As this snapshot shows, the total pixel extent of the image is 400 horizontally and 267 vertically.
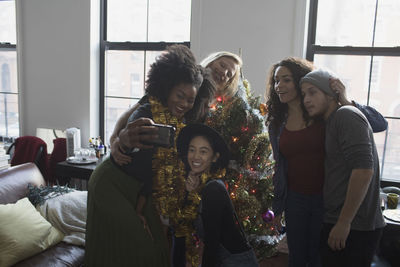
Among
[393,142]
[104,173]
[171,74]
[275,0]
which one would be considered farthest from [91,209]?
[393,142]

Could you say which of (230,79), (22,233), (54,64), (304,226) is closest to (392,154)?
(304,226)

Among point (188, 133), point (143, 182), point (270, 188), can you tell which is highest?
point (188, 133)

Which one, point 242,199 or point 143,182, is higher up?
point 143,182

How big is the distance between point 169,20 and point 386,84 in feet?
6.77

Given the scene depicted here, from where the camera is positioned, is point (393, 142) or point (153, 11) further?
point (153, 11)

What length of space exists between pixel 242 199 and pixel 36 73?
308 cm

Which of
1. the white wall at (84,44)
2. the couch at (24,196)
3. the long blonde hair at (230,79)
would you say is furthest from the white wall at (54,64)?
the long blonde hair at (230,79)

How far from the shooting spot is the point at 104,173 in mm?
1328

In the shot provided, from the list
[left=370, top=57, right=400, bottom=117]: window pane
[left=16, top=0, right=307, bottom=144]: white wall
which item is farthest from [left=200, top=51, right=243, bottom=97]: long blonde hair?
[left=370, top=57, right=400, bottom=117]: window pane

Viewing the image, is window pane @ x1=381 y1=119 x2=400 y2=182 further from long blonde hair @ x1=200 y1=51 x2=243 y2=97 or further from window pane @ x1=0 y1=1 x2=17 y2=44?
window pane @ x1=0 y1=1 x2=17 y2=44

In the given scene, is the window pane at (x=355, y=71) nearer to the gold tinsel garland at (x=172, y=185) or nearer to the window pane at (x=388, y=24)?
the window pane at (x=388, y=24)

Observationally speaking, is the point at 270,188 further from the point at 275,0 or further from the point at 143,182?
the point at 275,0

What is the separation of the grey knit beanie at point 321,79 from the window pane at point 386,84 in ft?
5.05

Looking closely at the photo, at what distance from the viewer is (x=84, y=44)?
11.1ft
